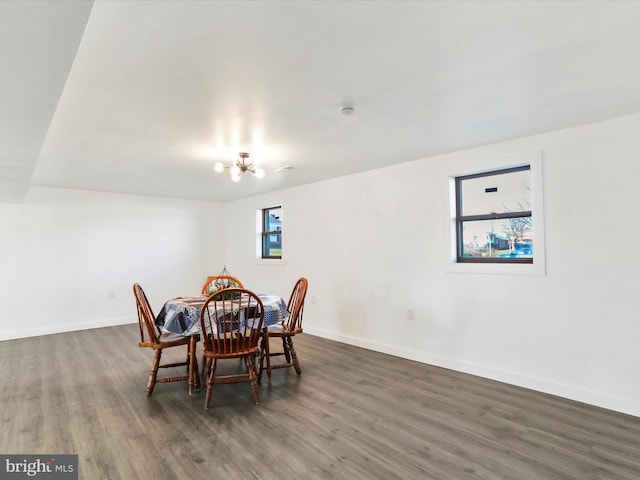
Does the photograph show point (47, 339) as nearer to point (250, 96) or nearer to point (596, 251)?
point (250, 96)

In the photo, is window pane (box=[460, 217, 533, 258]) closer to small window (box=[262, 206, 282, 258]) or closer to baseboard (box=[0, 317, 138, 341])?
small window (box=[262, 206, 282, 258])

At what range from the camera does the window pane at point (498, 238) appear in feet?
10.9

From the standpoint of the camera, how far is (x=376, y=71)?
199cm

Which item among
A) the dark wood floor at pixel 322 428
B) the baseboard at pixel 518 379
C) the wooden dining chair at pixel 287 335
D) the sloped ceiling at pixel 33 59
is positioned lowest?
the dark wood floor at pixel 322 428

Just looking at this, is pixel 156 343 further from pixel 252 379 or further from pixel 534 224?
pixel 534 224

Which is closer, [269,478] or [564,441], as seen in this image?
[269,478]

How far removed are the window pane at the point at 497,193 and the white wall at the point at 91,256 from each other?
5.42 metres

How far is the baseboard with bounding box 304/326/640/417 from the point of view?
2693 millimetres

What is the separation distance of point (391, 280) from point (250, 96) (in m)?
2.85

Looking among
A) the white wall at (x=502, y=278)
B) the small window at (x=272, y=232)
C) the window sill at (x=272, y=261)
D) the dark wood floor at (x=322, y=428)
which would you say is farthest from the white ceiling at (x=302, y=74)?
the small window at (x=272, y=232)

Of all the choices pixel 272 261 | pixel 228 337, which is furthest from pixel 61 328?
pixel 228 337

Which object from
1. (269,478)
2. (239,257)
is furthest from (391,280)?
(239,257)

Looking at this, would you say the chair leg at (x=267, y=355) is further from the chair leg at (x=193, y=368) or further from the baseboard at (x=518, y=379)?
the baseboard at (x=518, y=379)

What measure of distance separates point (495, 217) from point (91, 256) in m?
6.22
